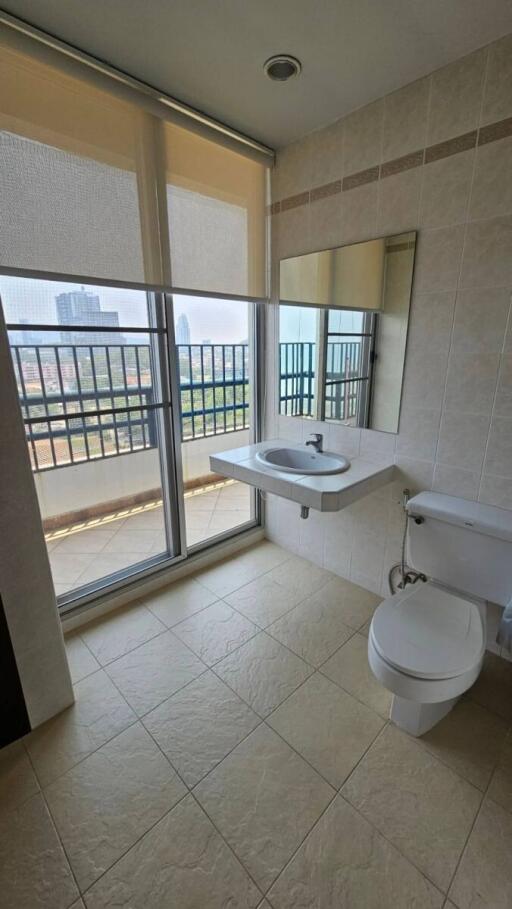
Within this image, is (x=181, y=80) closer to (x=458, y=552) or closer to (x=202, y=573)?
(x=458, y=552)

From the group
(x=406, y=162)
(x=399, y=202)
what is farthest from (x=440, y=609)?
(x=406, y=162)

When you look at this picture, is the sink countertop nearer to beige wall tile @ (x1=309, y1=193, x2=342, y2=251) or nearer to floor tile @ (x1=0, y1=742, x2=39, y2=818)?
beige wall tile @ (x1=309, y1=193, x2=342, y2=251)

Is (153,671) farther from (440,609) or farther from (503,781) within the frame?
(503,781)

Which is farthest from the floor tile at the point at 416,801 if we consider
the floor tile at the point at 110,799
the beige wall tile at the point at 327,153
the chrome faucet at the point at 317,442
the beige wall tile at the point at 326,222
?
the beige wall tile at the point at 327,153

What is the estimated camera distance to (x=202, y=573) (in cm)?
251

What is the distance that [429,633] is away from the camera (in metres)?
1.42

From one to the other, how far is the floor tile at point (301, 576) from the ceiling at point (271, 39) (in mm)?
2507

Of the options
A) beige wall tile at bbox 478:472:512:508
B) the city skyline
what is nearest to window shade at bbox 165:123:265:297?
the city skyline

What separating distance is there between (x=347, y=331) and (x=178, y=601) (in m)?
1.81

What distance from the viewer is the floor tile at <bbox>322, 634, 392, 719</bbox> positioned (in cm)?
161

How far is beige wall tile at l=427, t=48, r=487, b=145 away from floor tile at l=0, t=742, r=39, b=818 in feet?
9.54

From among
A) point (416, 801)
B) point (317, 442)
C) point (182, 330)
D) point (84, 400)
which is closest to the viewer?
point (416, 801)

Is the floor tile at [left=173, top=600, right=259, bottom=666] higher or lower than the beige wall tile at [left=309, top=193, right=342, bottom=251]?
lower

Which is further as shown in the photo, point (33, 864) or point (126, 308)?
point (126, 308)
